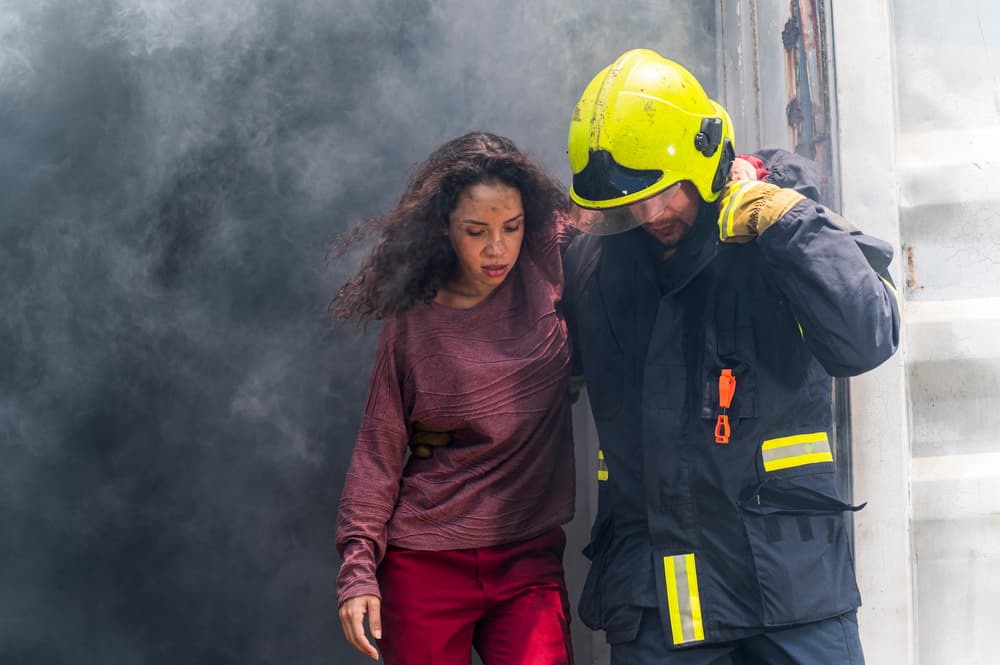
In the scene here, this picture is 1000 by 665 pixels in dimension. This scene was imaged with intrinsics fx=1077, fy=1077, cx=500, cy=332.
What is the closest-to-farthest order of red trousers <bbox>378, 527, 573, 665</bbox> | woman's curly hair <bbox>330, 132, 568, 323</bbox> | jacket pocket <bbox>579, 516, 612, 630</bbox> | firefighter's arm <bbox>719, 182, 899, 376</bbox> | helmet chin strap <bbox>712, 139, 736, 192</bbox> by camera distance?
firefighter's arm <bbox>719, 182, 899, 376</bbox> < helmet chin strap <bbox>712, 139, 736, 192</bbox> < jacket pocket <bbox>579, 516, 612, 630</bbox> < red trousers <bbox>378, 527, 573, 665</bbox> < woman's curly hair <bbox>330, 132, 568, 323</bbox>

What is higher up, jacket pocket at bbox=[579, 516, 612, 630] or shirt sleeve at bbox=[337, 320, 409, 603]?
shirt sleeve at bbox=[337, 320, 409, 603]

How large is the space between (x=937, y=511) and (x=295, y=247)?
212cm

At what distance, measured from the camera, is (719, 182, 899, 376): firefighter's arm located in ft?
6.97

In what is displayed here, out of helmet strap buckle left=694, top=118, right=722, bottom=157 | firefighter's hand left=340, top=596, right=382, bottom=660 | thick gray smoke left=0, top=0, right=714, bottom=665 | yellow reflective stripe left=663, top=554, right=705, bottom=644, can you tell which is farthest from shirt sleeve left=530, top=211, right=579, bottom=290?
firefighter's hand left=340, top=596, right=382, bottom=660

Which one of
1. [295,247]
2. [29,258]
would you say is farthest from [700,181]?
[29,258]

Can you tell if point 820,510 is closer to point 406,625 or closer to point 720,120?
point 720,120

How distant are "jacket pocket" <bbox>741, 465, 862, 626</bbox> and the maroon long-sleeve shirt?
65 centimetres

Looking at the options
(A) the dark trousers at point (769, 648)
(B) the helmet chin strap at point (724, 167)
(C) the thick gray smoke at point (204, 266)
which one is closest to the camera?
(A) the dark trousers at point (769, 648)

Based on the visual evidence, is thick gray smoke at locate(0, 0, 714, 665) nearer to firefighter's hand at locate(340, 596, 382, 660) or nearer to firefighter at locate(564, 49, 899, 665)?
firefighter's hand at locate(340, 596, 382, 660)

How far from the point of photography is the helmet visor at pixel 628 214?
232 centimetres

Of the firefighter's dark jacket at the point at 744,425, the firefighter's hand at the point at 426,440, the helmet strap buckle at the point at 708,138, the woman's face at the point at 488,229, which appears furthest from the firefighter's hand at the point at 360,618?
the helmet strap buckle at the point at 708,138

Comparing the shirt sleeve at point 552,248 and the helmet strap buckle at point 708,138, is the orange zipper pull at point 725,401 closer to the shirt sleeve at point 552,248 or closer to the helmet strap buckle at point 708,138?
the helmet strap buckle at point 708,138

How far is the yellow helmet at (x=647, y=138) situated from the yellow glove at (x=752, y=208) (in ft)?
0.32

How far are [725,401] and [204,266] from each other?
1.98 m
